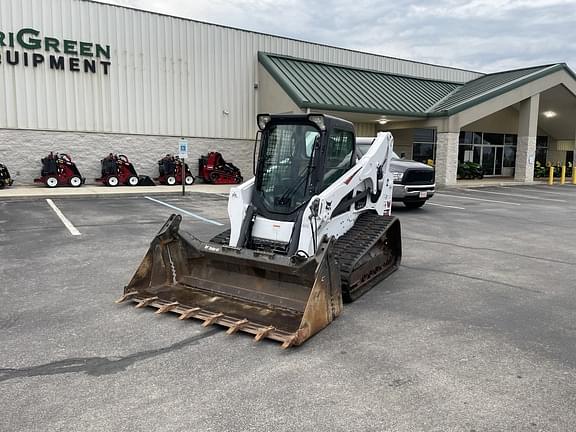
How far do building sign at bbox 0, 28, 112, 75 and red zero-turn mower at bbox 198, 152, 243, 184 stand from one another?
17.0 ft

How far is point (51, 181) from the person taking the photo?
1661 centimetres

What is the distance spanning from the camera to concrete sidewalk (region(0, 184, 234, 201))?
1459 cm

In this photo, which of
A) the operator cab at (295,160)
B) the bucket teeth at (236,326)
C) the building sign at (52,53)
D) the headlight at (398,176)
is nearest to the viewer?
the bucket teeth at (236,326)

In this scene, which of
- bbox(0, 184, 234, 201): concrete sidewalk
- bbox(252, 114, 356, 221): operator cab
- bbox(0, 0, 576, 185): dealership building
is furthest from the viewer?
bbox(0, 0, 576, 185): dealership building

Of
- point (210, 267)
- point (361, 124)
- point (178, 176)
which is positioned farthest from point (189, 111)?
point (210, 267)

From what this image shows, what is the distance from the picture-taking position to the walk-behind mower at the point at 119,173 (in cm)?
1759

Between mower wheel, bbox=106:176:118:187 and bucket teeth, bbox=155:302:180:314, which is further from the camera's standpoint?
mower wheel, bbox=106:176:118:187

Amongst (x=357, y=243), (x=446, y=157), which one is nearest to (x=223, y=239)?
(x=357, y=243)

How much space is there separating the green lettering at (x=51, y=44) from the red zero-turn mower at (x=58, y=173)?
3.81 metres

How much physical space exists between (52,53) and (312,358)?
17.5 m

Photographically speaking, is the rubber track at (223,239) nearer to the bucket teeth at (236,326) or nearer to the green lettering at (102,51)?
the bucket teeth at (236,326)

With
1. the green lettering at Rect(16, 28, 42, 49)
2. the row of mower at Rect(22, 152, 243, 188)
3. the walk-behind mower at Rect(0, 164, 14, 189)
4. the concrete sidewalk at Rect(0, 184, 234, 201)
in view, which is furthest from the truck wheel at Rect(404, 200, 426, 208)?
the green lettering at Rect(16, 28, 42, 49)

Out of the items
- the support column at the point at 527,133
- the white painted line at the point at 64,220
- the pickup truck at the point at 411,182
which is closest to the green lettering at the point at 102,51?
the white painted line at the point at 64,220

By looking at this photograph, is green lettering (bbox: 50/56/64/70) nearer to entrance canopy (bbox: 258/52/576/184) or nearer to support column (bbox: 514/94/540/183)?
entrance canopy (bbox: 258/52/576/184)
